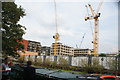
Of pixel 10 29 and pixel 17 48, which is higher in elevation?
pixel 10 29

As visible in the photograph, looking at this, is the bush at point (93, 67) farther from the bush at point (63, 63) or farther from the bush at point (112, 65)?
the bush at point (63, 63)

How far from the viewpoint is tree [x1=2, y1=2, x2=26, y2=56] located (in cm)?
1711

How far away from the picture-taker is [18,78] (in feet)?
26.1

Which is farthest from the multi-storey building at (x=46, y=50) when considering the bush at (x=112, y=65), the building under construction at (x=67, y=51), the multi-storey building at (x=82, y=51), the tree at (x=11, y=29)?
the tree at (x=11, y=29)

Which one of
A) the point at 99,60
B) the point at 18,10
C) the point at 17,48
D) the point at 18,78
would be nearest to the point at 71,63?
the point at 99,60

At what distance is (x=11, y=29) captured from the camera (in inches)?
695

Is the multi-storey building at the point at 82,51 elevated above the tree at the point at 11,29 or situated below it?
below

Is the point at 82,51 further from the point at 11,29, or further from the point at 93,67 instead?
the point at 11,29

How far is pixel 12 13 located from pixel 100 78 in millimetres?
14446

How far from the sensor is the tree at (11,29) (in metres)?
17.1

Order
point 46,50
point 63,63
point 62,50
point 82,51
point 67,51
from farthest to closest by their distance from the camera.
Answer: point 67,51 → point 82,51 → point 46,50 → point 62,50 → point 63,63

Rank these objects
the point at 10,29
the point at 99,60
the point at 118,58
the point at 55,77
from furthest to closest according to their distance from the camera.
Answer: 1. the point at 99,60
2. the point at 118,58
3. the point at 10,29
4. the point at 55,77

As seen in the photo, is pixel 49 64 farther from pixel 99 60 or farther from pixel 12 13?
pixel 12 13

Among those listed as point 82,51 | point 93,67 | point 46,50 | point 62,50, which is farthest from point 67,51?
point 93,67
